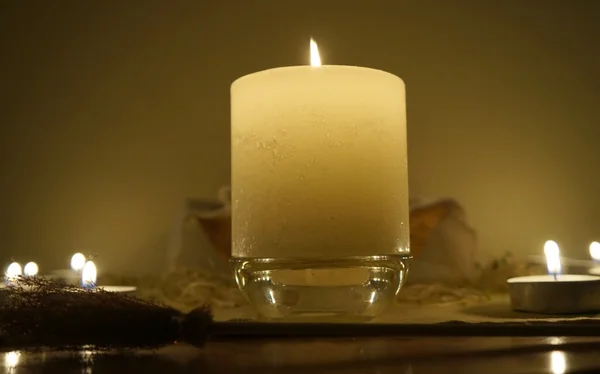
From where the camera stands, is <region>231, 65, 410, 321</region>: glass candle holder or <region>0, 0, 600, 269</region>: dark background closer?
<region>231, 65, 410, 321</region>: glass candle holder

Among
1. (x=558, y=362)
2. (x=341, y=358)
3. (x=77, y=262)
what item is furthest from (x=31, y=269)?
(x=558, y=362)

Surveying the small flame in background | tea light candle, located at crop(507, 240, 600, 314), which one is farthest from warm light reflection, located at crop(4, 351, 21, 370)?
tea light candle, located at crop(507, 240, 600, 314)

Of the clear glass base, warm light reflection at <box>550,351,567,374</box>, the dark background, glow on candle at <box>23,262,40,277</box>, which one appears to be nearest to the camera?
warm light reflection at <box>550,351,567,374</box>

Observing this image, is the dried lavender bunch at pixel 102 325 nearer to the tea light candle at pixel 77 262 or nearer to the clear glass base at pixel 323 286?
the clear glass base at pixel 323 286

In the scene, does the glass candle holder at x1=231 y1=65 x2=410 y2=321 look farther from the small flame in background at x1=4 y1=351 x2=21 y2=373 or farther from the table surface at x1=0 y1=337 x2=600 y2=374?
the small flame in background at x1=4 y1=351 x2=21 y2=373

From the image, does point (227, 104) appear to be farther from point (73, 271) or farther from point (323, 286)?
point (323, 286)

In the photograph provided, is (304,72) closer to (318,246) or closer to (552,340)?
(318,246)
